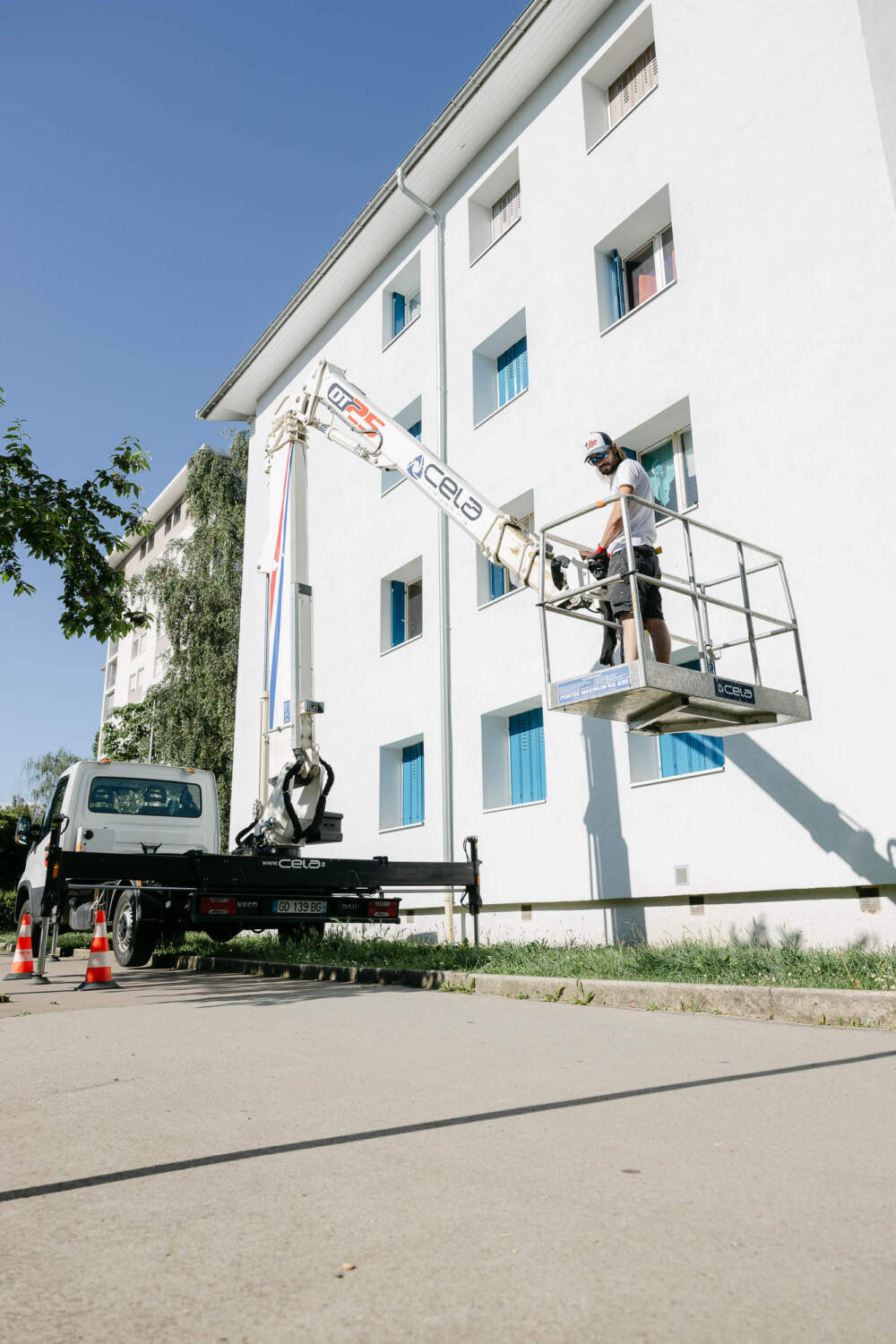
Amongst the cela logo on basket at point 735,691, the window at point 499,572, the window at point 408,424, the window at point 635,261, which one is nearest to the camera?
the cela logo on basket at point 735,691

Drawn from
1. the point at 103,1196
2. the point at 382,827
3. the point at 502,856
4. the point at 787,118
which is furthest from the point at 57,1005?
the point at 787,118

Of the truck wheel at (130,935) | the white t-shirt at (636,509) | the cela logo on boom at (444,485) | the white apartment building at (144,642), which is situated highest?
the white apartment building at (144,642)

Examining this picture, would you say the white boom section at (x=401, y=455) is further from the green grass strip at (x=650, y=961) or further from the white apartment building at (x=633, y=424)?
the green grass strip at (x=650, y=961)

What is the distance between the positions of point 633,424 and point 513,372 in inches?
157

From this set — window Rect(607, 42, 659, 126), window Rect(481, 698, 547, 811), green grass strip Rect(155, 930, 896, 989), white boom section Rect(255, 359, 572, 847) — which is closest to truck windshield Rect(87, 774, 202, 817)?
green grass strip Rect(155, 930, 896, 989)

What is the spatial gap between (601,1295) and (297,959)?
29.1ft

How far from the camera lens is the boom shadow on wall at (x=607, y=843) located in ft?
35.5

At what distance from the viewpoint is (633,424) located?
11719 millimetres

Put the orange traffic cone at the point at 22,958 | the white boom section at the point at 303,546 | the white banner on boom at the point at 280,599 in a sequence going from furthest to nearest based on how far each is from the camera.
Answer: the orange traffic cone at the point at 22,958, the white banner on boom at the point at 280,599, the white boom section at the point at 303,546

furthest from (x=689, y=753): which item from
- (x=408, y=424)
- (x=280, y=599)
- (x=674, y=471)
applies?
(x=408, y=424)

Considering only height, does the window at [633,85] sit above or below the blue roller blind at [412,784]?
above

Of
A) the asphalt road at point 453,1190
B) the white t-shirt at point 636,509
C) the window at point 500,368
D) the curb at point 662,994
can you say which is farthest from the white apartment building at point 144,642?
the asphalt road at point 453,1190

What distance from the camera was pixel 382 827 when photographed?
15602mm

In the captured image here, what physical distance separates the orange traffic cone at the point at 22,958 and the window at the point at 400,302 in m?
12.2
